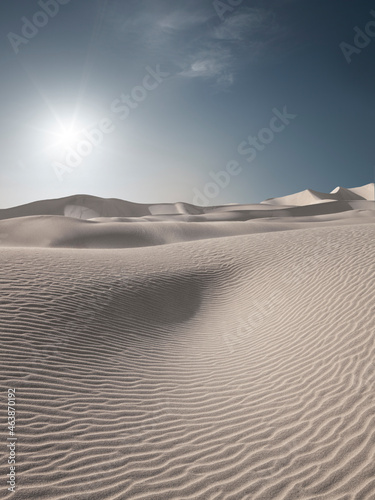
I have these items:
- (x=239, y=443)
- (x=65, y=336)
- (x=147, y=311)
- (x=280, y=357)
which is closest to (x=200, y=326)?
(x=147, y=311)

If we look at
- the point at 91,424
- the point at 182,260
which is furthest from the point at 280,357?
the point at 182,260

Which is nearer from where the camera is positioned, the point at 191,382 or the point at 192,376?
the point at 191,382

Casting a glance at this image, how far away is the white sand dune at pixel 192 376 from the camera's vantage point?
3.32 meters

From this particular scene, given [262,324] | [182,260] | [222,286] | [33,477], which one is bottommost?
[33,477]

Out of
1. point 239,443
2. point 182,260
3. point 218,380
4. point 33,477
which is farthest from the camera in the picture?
point 182,260

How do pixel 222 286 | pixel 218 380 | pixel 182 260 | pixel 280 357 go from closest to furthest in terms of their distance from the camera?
pixel 218 380 → pixel 280 357 → pixel 222 286 → pixel 182 260

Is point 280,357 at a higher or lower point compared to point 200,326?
lower

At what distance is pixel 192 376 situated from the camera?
5566mm

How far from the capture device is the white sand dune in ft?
10.9

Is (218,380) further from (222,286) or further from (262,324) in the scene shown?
(222,286)

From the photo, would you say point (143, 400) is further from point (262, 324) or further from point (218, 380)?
point (262, 324)

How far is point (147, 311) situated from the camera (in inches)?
330

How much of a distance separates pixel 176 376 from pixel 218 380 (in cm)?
75

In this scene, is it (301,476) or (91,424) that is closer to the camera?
(301,476)
